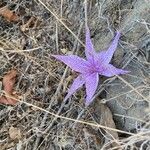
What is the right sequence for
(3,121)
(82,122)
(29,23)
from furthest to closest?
(29,23) → (3,121) → (82,122)

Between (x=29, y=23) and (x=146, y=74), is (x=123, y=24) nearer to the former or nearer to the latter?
(x=146, y=74)

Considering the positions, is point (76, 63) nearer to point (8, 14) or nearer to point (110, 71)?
point (110, 71)

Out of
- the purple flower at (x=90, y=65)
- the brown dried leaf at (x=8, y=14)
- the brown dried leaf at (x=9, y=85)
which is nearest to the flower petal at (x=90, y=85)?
the purple flower at (x=90, y=65)

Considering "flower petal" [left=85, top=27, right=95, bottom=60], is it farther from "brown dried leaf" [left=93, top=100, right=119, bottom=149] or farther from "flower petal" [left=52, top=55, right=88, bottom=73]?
"brown dried leaf" [left=93, top=100, right=119, bottom=149]

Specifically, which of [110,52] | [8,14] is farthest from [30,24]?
[110,52]

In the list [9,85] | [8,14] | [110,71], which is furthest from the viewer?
[8,14]

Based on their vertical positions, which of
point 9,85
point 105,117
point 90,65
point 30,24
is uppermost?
point 30,24

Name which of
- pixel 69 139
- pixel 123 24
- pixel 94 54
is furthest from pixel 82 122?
pixel 123 24
